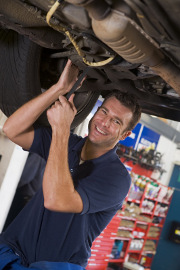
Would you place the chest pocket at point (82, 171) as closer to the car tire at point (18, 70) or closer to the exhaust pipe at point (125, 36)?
the car tire at point (18, 70)

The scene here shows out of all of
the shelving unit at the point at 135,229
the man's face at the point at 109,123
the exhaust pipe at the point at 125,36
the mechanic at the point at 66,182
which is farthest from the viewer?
the shelving unit at the point at 135,229

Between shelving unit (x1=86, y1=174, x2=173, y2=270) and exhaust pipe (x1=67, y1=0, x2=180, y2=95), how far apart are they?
4755mm

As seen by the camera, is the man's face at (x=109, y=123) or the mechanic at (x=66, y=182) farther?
the man's face at (x=109, y=123)

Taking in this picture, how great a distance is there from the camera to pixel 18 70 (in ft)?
5.98

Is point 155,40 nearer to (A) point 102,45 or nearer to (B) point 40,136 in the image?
(A) point 102,45

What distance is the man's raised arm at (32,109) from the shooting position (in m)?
1.64

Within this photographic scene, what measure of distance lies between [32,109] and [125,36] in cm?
79

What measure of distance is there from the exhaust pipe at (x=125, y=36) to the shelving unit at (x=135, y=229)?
4.75 meters

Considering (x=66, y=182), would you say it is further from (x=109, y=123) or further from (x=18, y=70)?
(x=18, y=70)

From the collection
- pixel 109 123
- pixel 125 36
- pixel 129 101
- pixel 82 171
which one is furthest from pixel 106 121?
pixel 125 36

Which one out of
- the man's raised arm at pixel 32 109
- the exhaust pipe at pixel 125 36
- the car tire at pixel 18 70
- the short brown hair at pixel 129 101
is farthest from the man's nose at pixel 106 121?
the exhaust pipe at pixel 125 36

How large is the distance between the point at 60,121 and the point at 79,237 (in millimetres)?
598

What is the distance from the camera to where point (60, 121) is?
148 centimetres

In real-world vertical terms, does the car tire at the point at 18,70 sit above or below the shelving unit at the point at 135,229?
above
